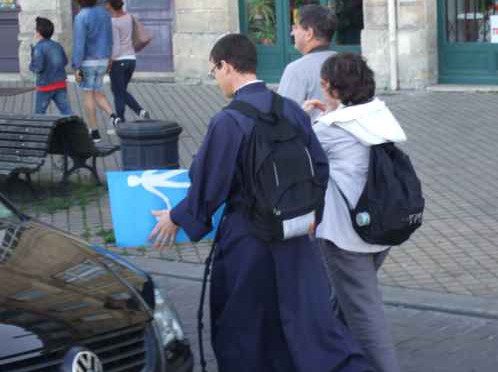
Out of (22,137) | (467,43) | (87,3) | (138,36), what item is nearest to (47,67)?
(87,3)

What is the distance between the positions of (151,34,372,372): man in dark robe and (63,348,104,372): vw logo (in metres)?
0.83

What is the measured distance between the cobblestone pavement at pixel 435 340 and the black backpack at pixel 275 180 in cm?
163

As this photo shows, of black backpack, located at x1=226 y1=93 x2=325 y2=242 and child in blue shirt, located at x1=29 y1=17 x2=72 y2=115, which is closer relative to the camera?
black backpack, located at x1=226 y1=93 x2=325 y2=242

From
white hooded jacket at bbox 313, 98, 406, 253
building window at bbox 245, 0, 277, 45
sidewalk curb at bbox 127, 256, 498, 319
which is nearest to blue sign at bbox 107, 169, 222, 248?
sidewalk curb at bbox 127, 256, 498, 319

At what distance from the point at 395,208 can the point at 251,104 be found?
0.78 metres

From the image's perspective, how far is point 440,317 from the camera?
23.6 ft

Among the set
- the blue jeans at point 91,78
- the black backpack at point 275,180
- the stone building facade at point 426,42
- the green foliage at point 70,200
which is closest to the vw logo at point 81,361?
the black backpack at point 275,180

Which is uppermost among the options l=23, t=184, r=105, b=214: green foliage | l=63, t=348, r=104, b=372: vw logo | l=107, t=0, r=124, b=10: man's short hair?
l=107, t=0, r=124, b=10: man's short hair

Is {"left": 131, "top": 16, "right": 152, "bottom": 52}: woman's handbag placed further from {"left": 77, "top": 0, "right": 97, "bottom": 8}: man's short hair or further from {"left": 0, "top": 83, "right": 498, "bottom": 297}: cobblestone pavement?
{"left": 0, "top": 83, "right": 498, "bottom": 297}: cobblestone pavement

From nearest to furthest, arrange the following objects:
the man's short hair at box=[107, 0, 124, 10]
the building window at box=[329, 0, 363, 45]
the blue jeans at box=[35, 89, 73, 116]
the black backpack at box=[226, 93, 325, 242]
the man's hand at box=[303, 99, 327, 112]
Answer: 1. the black backpack at box=[226, 93, 325, 242]
2. the man's hand at box=[303, 99, 327, 112]
3. the blue jeans at box=[35, 89, 73, 116]
4. the man's short hair at box=[107, 0, 124, 10]
5. the building window at box=[329, 0, 363, 45]

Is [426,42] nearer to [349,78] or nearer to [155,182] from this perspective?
[155,182]

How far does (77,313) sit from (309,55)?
8.99 feet

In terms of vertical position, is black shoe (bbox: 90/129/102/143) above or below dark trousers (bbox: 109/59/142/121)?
below

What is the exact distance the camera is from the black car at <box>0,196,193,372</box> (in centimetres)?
440
